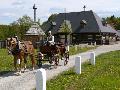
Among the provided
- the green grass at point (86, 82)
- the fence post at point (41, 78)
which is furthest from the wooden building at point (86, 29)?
the fence post at point (41, 78)

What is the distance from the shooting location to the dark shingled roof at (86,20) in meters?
86.2

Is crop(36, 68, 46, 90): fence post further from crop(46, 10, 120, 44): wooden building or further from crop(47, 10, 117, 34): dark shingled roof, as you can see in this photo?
crop(47, 10, 117, 34): dark shingled roof

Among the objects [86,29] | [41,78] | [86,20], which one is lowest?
[41,78]

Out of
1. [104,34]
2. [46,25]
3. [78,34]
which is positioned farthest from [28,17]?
[104,34]

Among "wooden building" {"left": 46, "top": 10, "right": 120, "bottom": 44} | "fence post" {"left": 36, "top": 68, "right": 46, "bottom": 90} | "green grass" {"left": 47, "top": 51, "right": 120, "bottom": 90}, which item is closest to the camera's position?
"fence post" {"left": 36, "top": 68, "right": 46, "bottom": 90}

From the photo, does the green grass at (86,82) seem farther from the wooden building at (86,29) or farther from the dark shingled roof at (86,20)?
the dark shingled roof at (86,20)

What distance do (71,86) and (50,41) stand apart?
9058 millimetres

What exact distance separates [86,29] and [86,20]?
2.83m

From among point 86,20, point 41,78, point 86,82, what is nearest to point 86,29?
point 86,20

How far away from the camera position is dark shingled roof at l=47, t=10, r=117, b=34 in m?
86.2

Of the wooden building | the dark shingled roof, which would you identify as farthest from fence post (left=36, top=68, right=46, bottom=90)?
the dark shingled roof

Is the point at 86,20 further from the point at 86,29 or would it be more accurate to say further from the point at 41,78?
the point at 41,78

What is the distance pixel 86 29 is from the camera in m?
87.2

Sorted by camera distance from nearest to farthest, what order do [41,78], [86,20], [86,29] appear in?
1. [41,78]
2. [86,29]
3. [86,20]
